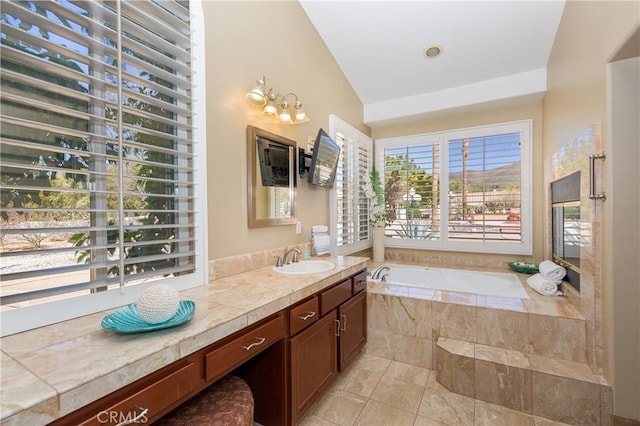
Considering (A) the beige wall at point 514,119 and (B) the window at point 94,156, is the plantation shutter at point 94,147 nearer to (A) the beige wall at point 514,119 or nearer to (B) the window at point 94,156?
(B) the window at point 94,156

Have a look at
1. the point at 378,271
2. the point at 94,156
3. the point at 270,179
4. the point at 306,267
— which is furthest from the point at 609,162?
the point at 94,156

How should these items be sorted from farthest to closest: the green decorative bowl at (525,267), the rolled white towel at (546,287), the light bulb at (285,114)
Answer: the green decorative bowl at (525,267)
the rolled white towel at (546,287)
the light bulb at (285,114)

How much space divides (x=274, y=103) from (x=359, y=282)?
1610 millimetres

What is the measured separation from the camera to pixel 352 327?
7.52 ft

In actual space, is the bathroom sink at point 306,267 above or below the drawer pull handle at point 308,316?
above

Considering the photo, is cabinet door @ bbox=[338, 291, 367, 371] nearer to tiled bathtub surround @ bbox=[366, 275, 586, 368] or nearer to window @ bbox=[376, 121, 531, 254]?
tiled bathtub surround @ bbox=[366, 275, 586, 368]

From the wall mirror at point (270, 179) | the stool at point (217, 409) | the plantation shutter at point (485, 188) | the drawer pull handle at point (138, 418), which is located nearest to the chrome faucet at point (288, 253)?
the wall mirror at point (270, 179)

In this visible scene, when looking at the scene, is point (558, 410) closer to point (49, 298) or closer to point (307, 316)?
point (307, 316)

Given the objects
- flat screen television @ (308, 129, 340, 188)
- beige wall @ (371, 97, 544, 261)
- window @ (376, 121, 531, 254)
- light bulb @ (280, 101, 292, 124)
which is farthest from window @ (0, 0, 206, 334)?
beige wall @ (371, 97, 544, 261)

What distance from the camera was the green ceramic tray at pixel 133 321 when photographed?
3.25 feet

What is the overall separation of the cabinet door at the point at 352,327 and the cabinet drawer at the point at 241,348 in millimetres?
765

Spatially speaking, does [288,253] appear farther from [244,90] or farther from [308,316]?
[244,90]

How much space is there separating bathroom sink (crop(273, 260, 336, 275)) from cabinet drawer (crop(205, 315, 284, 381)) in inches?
27.1

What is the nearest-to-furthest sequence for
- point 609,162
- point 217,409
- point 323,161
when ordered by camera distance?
point 217,409 → point 609,162 → point 323,161
